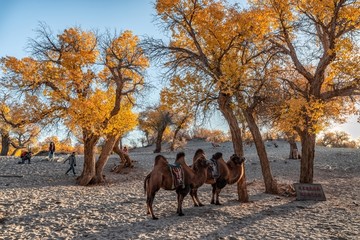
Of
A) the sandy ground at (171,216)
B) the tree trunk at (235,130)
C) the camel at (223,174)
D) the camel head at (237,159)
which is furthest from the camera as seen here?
the tree trunk at (235,130)

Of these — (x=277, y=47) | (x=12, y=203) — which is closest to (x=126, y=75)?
(x=277, y=47)

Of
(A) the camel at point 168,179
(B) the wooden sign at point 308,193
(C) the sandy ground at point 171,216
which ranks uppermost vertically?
(A) the camel at point 168,179

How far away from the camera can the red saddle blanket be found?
9.77 metres

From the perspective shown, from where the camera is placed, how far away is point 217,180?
39.1 feet

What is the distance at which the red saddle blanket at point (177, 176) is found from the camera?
9766 millimetres

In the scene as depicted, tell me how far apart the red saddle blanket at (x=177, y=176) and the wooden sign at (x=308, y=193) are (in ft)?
22.5

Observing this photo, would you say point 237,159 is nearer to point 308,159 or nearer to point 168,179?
point 168,179

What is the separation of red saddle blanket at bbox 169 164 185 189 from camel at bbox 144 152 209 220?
7 cm

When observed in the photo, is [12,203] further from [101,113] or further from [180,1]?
[180,1]

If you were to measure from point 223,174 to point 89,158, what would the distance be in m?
9.91

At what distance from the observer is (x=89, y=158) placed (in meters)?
18.9

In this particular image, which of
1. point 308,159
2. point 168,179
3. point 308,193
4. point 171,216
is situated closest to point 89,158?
point 171,216

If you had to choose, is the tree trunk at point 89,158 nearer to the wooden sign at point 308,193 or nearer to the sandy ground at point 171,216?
the sandy ground at point 171,216

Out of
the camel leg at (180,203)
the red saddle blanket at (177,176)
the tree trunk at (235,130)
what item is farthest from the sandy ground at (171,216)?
the red saddle blanket at (177,176)
